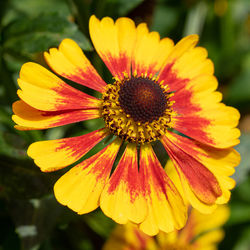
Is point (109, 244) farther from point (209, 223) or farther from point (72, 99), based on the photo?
point (72, 99)

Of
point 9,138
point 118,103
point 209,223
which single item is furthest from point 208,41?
point 9,138

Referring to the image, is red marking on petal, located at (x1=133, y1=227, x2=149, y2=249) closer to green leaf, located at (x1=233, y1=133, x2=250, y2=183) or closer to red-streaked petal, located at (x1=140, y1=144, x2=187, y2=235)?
green leaf, located at (x1=233, y1=133, x2=250, y2=183)

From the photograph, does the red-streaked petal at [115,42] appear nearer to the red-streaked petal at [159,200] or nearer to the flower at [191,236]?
the red-streaked petal at [159,200]

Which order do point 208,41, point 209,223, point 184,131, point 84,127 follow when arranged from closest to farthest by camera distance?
point 184,131 < point 84,127 < point 209,223 < point 208,41

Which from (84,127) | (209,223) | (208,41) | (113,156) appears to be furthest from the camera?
(208,41)

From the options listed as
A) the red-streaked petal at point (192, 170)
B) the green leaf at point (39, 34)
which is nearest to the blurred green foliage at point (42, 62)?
the green leaf at point (39, 34)

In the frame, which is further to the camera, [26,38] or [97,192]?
[26,38]
